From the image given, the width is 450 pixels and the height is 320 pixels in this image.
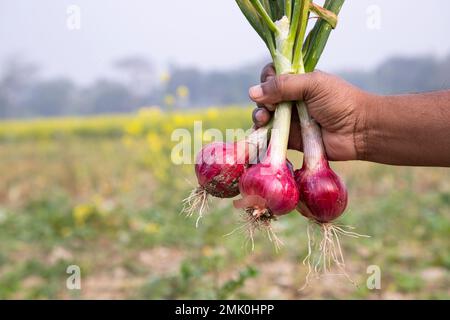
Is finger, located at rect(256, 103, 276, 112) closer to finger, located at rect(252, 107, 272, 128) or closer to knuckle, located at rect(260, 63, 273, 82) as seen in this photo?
finger, located at rect(252, 107, 272, 128)

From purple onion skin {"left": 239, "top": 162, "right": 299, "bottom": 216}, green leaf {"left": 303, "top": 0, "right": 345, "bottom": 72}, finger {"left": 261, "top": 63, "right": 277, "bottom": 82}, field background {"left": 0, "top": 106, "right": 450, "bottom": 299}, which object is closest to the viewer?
purple onion skin {"left": 239, "top": 162, "right": 299, "bottom": 216}

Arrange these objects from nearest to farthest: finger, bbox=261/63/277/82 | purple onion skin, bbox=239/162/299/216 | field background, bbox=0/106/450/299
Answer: purple onion skin, bbox=239/162/299/216, finger, bbox=261/63/277/82, field background, bbox=0/106/450/299

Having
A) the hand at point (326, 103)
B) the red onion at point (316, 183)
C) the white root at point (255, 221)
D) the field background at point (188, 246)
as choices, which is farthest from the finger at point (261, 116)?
the field background at point (188, 246)

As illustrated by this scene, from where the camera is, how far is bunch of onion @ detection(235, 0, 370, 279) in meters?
1.54

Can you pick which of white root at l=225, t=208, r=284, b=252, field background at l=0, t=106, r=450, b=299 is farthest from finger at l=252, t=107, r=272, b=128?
field background at l=0, t=106, r=450, b=299

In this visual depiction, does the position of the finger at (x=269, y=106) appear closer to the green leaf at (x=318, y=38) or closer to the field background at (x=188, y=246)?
the green leaf at (x=318, y=38)

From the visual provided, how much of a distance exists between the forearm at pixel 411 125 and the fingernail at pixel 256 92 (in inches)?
14.7

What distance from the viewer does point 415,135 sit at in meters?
1.72

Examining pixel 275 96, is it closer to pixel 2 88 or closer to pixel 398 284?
pixel 398 284

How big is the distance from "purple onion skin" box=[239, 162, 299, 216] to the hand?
20 centimetres

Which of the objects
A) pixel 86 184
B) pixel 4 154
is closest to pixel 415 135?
pixel 86 184

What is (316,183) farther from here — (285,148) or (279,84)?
(279,84)

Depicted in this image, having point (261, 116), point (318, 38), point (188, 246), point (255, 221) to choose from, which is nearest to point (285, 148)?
point (261, 116)

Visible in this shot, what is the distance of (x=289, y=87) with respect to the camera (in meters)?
1.55
